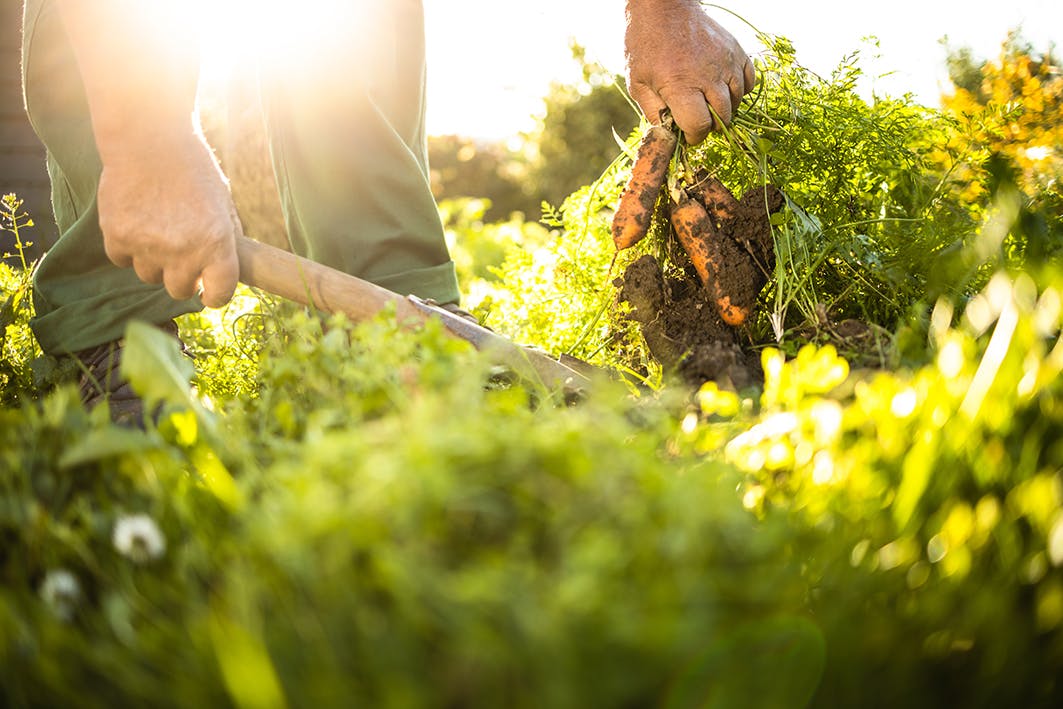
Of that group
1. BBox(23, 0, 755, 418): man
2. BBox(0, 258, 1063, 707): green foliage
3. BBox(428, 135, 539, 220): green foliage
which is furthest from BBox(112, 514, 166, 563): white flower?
BBox(428, 135, 539, 220): green foliage

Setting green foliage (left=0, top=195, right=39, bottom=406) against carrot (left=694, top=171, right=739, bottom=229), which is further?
green foliage (left=0, top=195, right=39, bottom=406)

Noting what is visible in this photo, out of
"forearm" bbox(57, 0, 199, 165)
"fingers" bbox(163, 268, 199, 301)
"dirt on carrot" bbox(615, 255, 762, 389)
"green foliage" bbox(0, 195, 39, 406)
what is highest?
"forearm" bbox(57, 0, 199, 165)

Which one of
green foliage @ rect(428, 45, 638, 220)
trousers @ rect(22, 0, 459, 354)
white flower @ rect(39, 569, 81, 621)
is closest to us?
white flower @ rect(39, 569, 81, 621)

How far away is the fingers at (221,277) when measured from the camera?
2102 mm

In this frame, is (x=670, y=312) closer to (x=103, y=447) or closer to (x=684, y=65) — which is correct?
(x=684, y=65)

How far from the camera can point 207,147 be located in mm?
2184

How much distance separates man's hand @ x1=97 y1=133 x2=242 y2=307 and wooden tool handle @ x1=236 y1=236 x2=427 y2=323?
0.20 feet

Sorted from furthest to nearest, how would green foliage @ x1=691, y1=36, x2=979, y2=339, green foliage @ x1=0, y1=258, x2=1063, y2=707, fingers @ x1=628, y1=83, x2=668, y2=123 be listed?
1. fingers @ x1=628, y1=83, x2=668, y2=123
2. green foliage @ x1=691, y1=36, x2=979, y2=339
3. green foliage @ x1=0, y1=258, x2=1063, y2=707

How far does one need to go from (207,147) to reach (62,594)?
1.53 metres

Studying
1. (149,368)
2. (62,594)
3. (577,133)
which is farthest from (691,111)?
(577,133)

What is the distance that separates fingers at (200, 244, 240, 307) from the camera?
2.10m

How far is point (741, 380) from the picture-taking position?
178cm

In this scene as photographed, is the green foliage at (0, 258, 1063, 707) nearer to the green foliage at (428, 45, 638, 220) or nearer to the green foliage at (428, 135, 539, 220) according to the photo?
the green foliage at (428, 45, 638, 220)

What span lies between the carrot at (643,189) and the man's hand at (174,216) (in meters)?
1.04
